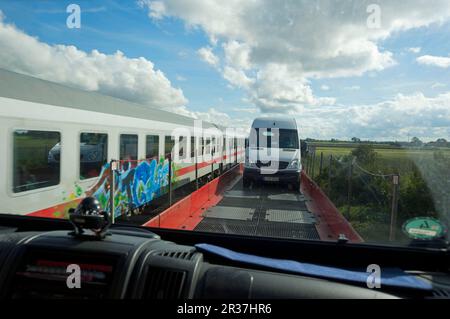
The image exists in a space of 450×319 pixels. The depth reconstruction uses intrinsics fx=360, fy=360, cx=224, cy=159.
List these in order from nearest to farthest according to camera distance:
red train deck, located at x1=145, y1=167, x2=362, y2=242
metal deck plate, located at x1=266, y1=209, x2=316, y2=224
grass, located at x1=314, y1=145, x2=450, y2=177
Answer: grass, located at x1=314, y1=145, x2=450, y2=177
red train deck, located at x1=145, y1=167, x2=362, y2=242
metal deck plate, located at x1=266, y1=209, x2=316, y2=224

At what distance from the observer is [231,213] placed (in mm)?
5348

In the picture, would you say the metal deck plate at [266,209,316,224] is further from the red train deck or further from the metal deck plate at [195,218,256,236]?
the metal deck plate at [195,218,256,236]

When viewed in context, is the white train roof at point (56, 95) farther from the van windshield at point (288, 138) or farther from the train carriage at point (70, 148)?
the van windshield at point (288, 138)

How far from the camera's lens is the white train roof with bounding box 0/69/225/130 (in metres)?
4.98

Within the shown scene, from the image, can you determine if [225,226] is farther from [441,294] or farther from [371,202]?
[441,294]

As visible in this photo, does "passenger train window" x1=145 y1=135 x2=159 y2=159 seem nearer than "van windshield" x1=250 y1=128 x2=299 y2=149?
No

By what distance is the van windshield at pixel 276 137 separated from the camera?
8791 mm

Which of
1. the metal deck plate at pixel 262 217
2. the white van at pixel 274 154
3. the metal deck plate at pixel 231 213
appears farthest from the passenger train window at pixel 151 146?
the metal deck plate at pixel 231 213

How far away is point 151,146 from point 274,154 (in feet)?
10.4

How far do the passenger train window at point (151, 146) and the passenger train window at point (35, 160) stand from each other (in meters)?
3.47

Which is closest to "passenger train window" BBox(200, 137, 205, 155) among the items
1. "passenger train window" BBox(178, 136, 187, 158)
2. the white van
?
"passenger train window" BBox(178, 136, 187, 158)

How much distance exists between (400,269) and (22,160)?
440 cm

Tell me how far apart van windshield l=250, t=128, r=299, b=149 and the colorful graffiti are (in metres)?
2.68
